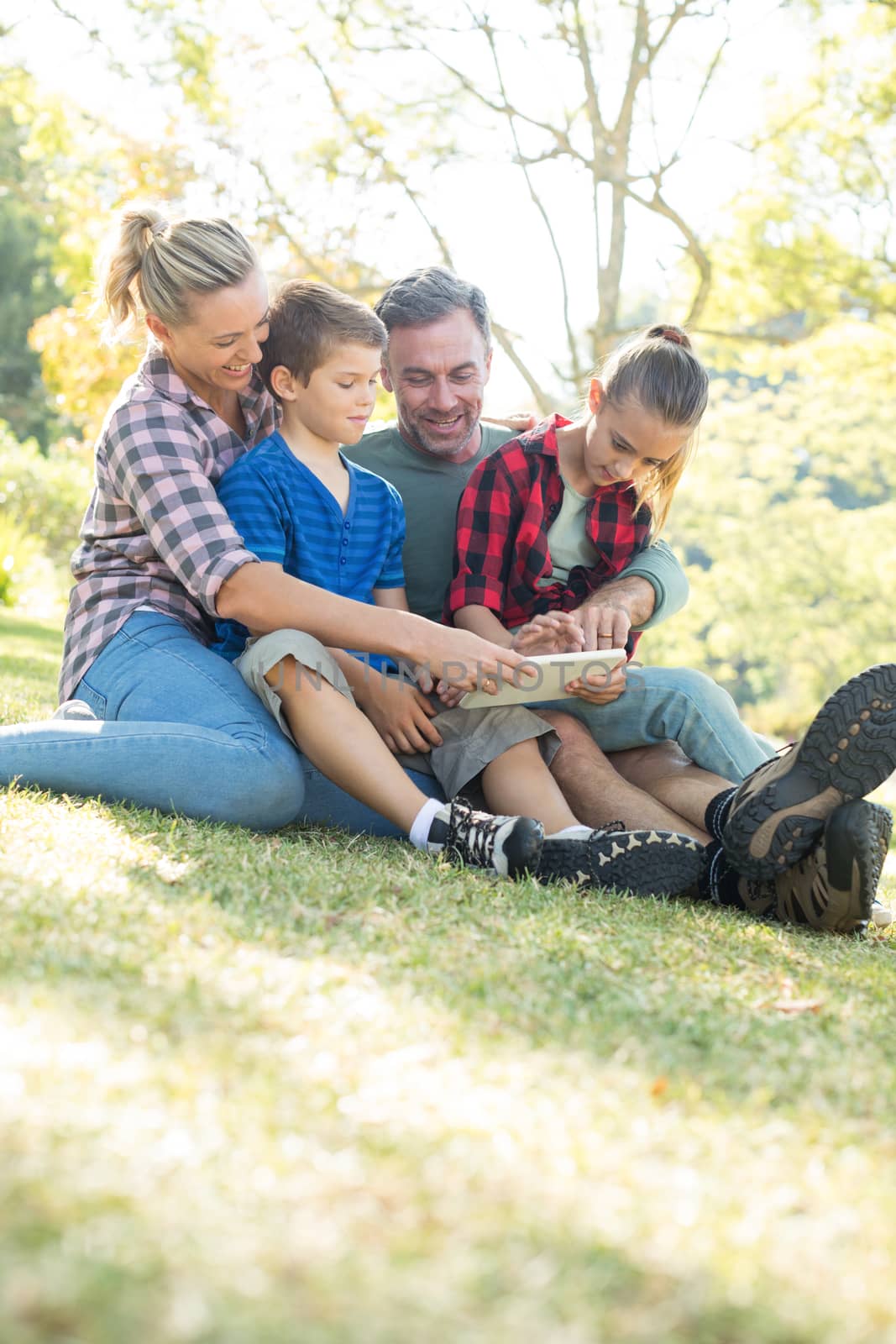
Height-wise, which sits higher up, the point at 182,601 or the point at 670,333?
the point at 670,333

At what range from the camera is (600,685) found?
2846 mm

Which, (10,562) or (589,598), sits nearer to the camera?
(589,598)

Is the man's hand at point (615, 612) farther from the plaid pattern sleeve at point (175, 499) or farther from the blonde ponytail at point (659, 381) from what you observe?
the plaid pattern sleeve at point (175, 499)

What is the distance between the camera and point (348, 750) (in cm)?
261

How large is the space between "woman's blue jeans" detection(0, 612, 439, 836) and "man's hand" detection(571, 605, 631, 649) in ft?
2.53

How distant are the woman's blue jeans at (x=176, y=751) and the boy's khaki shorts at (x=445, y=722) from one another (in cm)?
7

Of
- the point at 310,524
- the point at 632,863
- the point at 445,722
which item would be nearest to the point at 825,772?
the point at 632,863

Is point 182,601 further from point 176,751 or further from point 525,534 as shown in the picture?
point 525,534

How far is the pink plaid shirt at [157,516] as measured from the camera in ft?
8.76

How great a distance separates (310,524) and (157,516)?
1.32 feet

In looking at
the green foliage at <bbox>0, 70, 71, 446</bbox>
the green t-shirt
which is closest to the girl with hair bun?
the green t-shirt

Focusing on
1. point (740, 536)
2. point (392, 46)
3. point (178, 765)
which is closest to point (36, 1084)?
point (178, 765)

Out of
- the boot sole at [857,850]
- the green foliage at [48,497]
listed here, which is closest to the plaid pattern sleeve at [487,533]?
the boot sole at [857,850]

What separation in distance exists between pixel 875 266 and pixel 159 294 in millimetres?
8612
